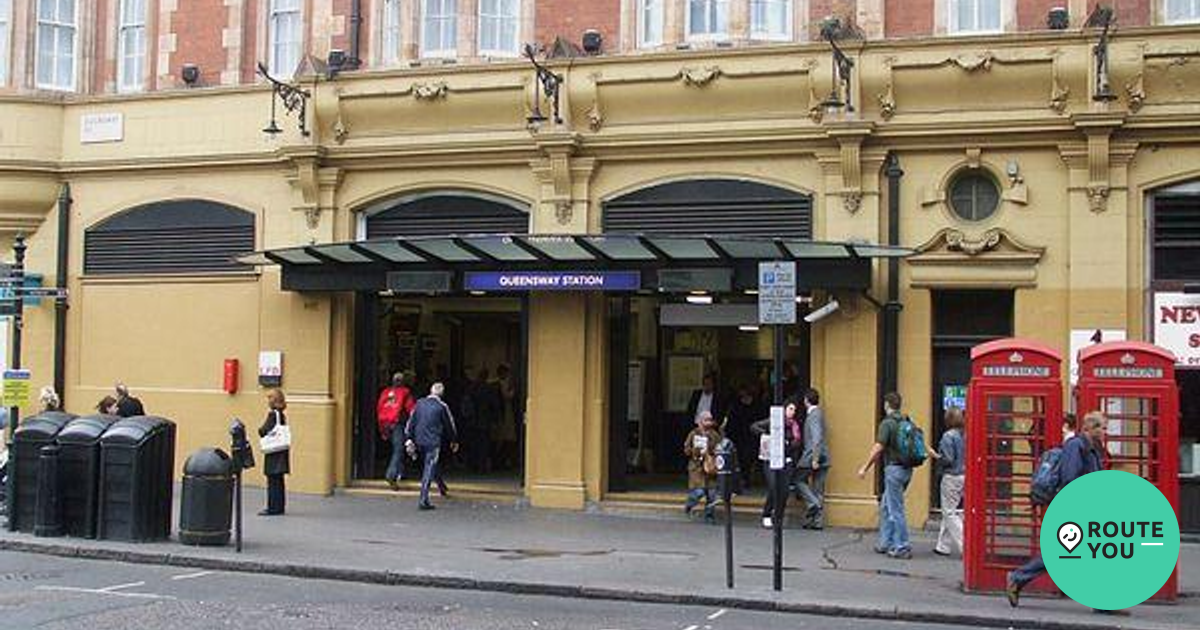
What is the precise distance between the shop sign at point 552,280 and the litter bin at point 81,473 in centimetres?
541

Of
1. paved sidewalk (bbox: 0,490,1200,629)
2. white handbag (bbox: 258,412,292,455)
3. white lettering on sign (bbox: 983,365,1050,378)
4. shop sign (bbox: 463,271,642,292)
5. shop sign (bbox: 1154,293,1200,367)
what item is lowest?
paved sidewalk (bbox: 0,490,1200,629)

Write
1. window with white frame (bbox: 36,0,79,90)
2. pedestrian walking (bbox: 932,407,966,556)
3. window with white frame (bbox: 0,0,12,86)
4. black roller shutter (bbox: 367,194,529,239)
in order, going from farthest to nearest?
1. window with white frame (bbox: 36,0,79,90)
2. window with white frame (bbox: 0,0,12,86)
3. black roller shutter (bbox: 367,194,529,239)
4. pedestrian walking (bbox: 932,407,966,556)

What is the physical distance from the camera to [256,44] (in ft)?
68.7

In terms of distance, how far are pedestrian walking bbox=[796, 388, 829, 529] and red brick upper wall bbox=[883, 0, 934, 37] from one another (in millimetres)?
4798

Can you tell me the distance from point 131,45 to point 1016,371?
15.6 m

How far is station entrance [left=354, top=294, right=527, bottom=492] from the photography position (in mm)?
20172

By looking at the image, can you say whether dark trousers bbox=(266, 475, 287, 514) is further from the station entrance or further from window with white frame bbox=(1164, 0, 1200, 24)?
window with white frame bbox=(1164, 0, 1200, 24)

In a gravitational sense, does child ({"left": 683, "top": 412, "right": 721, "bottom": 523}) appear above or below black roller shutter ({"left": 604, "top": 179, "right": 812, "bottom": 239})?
below

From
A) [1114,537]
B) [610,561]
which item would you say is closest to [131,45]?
[610,561]

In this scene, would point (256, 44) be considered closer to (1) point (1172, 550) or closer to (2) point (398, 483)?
(2) point (398, 483)

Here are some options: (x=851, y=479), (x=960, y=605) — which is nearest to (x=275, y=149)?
(x=851, y=479)

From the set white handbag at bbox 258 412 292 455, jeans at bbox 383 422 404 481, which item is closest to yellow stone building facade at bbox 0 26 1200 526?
jeans at bbox 383 422 404 481

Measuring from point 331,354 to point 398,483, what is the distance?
6.92 ft

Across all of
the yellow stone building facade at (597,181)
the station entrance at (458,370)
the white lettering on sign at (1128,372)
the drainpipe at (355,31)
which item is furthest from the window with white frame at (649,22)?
the white lettering on sign at (1128,372)
